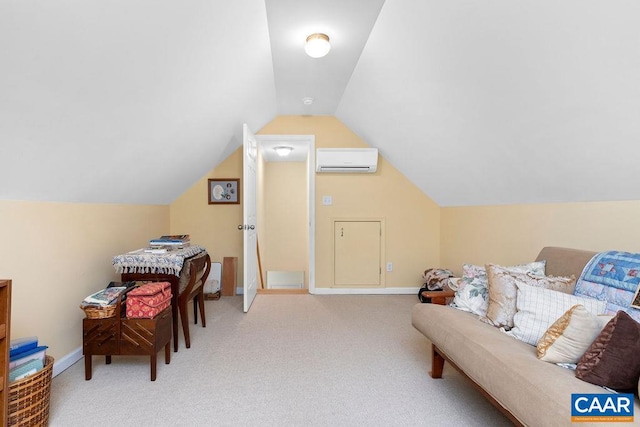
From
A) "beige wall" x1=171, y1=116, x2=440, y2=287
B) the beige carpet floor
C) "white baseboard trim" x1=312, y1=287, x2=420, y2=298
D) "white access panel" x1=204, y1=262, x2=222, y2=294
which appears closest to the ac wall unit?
"beige wall" x1=171, y1=116, x2=440, y2=287

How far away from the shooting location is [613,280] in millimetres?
1541

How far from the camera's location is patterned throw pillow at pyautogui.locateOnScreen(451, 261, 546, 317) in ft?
6.27

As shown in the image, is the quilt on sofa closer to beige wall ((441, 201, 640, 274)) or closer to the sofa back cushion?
the sofa back cushion

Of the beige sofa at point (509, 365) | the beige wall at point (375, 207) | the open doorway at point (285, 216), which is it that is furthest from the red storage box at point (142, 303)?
the open doorway at point (285, 216)

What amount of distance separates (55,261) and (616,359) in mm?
2898

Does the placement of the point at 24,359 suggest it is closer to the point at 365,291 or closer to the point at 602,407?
the point at 602,407

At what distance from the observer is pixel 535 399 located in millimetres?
1070

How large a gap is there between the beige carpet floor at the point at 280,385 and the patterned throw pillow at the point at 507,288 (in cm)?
48

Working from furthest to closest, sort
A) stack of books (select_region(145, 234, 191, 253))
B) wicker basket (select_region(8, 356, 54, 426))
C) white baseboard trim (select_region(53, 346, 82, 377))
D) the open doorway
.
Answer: the open doorway → stack of books (select_region(145, 234, 191, 253)) → white baseboard trim (select_region(53, 346, 82, 377)) → wicker basket (select_region(8, 356, 54, 426))

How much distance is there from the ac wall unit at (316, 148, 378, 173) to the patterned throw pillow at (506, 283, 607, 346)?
2.53m

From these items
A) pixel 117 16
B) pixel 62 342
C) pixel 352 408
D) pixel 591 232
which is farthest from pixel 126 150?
pixel 591 232

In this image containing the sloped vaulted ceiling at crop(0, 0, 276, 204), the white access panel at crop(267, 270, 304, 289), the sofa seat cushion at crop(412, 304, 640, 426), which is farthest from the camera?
the white access panel at crop(267, 270, 304, 289)

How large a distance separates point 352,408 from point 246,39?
236 cm

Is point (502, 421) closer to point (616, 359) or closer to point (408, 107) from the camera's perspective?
point (616, 359)
